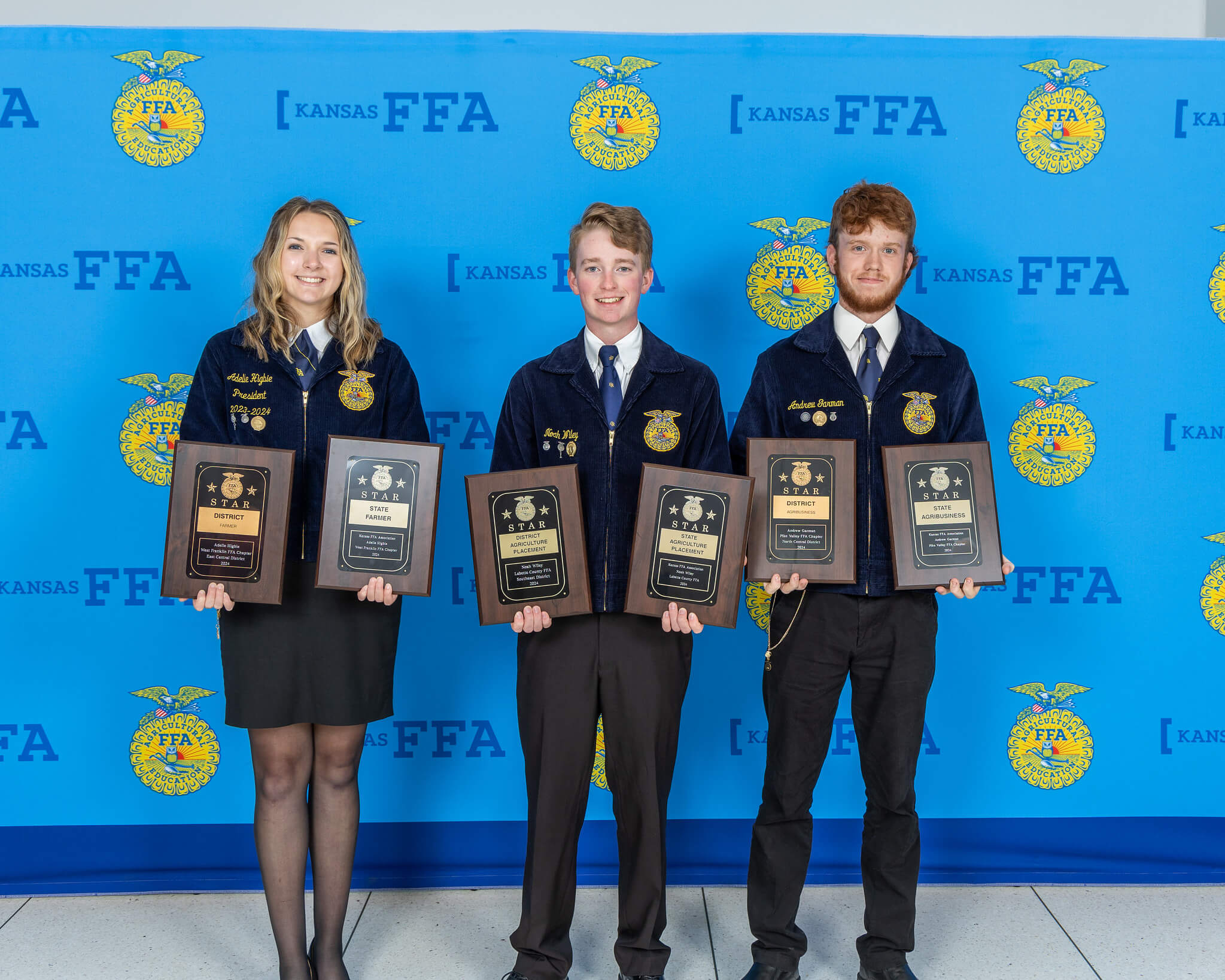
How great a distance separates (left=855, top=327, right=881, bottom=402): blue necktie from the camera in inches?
75.5

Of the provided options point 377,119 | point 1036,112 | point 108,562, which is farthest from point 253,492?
point 1036,112

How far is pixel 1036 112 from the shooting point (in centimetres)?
240

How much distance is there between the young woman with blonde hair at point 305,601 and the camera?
1.81 metres

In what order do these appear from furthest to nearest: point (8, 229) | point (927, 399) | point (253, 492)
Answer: point (8, 229)
point (927, 399)
point (253, 492)

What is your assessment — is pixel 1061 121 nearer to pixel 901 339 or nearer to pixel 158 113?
pixel 901 339

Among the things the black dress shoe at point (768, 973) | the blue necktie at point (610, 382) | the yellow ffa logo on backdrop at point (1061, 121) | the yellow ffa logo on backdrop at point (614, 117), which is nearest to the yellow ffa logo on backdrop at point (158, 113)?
the yellow ffa logo on backdrop at point (614, 117)

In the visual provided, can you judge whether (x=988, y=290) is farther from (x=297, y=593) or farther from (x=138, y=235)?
(x=138, y=235)

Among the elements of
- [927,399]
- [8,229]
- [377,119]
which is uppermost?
[377,119]

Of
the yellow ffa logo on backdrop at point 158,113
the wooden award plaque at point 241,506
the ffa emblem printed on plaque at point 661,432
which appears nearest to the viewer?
the wooden award plaque at point 241,506

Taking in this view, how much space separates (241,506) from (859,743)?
1.37 meters

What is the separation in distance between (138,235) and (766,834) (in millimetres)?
2198

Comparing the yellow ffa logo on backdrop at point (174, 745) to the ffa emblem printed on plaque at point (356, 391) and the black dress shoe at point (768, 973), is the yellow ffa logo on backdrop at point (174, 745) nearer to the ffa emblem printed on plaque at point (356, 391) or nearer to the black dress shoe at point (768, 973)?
the ffa emblem printed on plaque at point (356, 391)

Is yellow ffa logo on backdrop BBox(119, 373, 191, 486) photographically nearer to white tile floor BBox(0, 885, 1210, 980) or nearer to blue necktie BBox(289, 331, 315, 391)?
blue necktie BBox(289, 331, 315, 391)

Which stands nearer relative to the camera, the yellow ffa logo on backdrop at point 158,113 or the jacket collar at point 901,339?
the jacket collar at point 901,339
